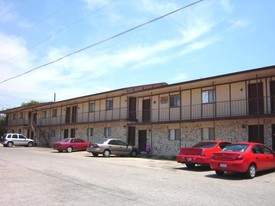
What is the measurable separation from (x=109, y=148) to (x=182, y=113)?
633cm

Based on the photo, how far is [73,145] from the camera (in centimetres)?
3309

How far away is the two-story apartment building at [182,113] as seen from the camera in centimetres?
2133

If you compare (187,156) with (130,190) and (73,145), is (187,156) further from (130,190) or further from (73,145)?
(73,145)

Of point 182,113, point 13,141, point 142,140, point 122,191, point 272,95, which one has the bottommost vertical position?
point 122,191

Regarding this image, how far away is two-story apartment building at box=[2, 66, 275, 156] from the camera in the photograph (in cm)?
2133

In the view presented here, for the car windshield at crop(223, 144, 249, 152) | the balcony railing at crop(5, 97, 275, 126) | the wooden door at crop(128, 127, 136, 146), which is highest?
the balcony railing at crop(5, 97, 275, 126)

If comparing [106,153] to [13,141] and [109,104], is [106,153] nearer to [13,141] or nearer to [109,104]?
[109,104]

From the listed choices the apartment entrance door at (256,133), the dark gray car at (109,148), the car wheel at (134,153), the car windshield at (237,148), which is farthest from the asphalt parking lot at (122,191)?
the car wheel at (134,153)

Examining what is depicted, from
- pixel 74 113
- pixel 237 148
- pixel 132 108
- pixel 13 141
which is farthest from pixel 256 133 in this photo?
pixel 13 141

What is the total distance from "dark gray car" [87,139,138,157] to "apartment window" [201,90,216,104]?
7.30 m

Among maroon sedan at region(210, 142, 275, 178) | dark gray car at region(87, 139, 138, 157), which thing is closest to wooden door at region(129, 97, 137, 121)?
dark gray car at region(87, 139, 138, 157)

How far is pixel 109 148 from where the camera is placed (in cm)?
2667

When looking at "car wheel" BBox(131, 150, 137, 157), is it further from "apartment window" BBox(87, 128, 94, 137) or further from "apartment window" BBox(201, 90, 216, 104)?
"apartment window" BBox(87, 128, 94, 137)

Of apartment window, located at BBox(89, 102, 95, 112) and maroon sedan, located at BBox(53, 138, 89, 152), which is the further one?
apartment window, located at BBox(89, 102, 95, 112)
